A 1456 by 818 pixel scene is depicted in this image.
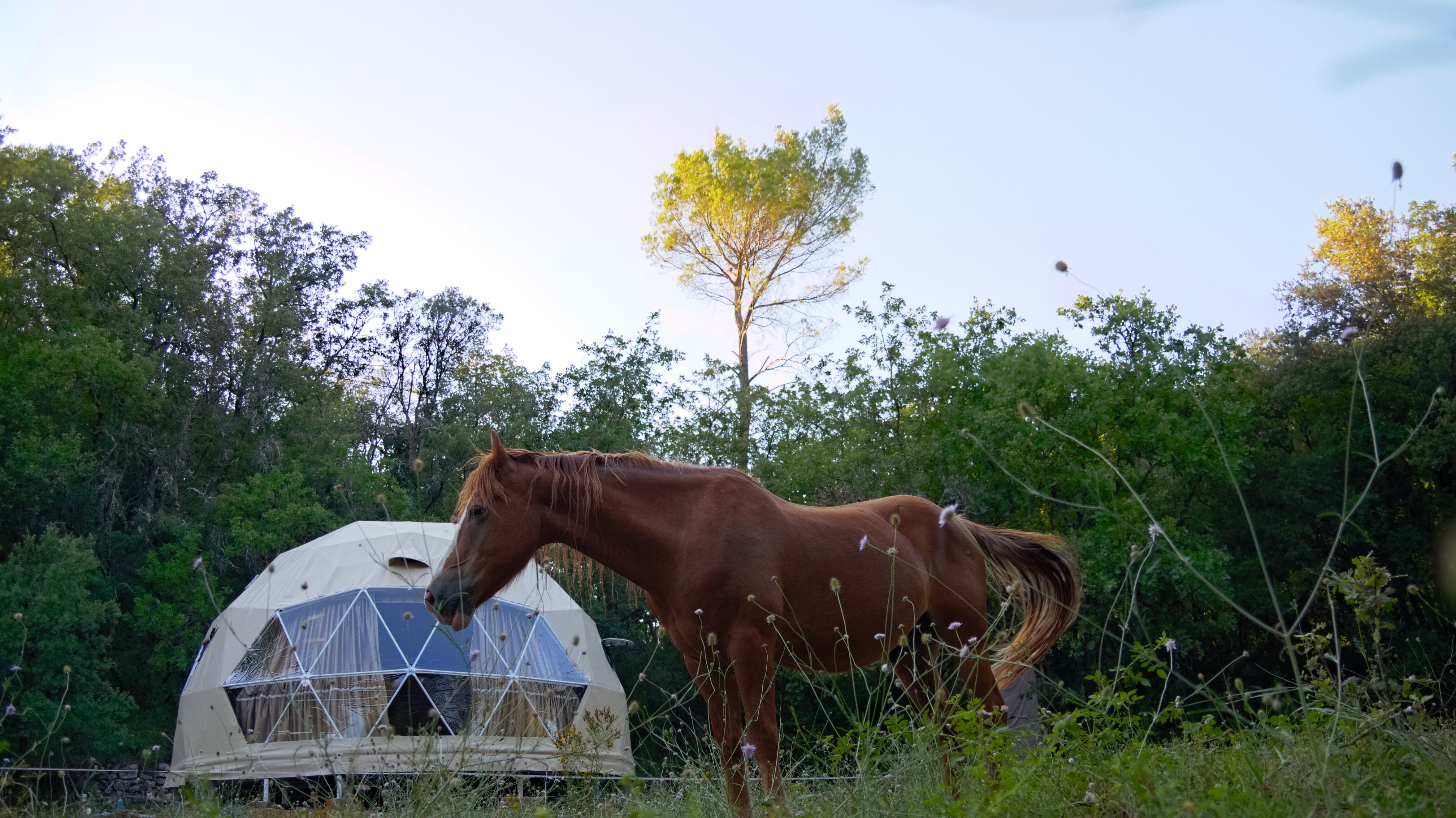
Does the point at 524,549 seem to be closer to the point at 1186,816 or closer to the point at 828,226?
the point at 1186,816

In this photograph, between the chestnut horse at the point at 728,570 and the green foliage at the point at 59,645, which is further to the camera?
the green foliage at the point at 59,645

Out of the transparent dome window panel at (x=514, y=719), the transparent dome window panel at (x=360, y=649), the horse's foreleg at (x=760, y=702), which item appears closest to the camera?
the transparent dome window panel at (x=514, y=719)

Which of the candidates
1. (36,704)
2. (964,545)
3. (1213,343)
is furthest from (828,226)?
(964,545)

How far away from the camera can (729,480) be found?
5.45 meters

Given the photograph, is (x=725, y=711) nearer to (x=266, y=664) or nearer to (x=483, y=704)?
(x=483, y=704)

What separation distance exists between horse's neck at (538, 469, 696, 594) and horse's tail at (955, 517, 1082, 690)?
203 centimetres

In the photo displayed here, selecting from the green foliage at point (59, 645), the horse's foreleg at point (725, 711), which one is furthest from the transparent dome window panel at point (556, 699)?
the horse's foreleg at point (725, 711)

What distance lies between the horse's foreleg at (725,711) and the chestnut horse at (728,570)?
0.01 meters

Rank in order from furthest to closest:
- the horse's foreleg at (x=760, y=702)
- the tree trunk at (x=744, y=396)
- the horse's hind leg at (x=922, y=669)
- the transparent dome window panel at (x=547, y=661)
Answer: the tree trunk at (x=744, y=396), the transparent dome window panel at (x=547, y=661), the horse's hind leg at (x=922, y=669), the horse's foreleg at (x=760, y=702)

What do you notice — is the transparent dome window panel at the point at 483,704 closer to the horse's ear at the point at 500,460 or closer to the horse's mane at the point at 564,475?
the horse's mane at the point at 564,475

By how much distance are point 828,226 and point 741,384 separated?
16.2 ft

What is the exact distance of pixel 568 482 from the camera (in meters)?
5.28

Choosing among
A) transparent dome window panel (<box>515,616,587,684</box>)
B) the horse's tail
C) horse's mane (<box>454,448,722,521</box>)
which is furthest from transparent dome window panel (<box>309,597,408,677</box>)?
the horse's tail

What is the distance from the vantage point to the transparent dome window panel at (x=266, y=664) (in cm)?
1477
